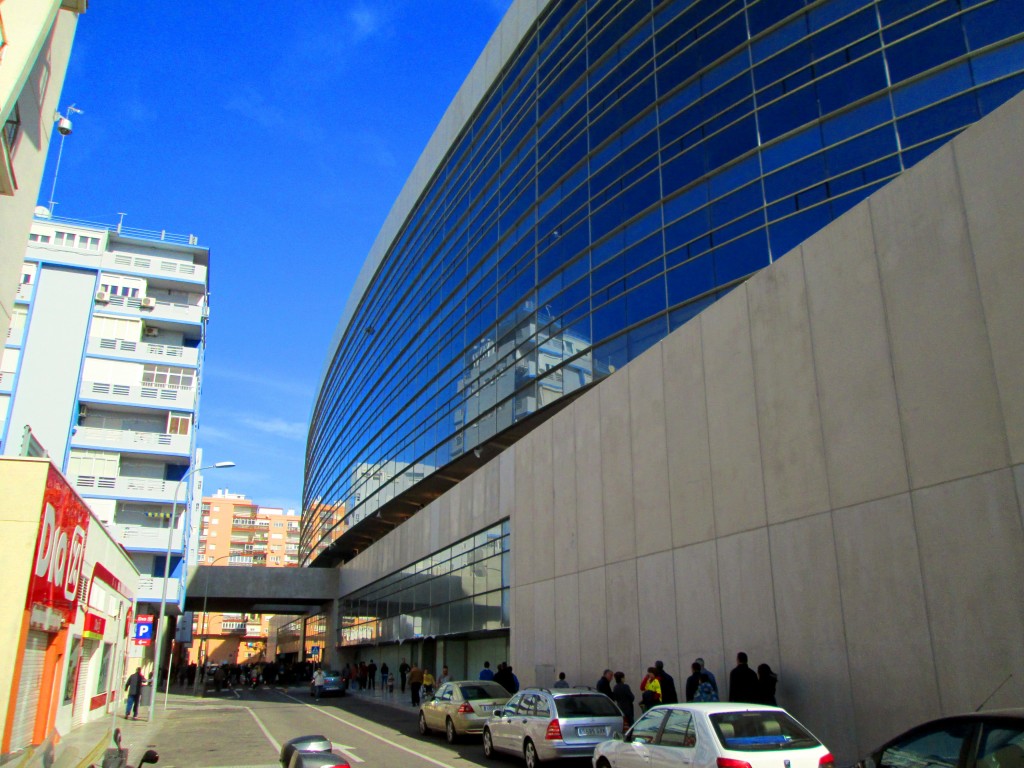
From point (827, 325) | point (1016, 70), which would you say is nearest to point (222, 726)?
point (827, 325)

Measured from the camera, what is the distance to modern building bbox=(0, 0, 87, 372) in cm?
1161

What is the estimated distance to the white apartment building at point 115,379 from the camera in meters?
42.6

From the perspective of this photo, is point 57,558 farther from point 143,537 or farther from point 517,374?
point 143,537

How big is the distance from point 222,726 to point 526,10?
31.3 meters

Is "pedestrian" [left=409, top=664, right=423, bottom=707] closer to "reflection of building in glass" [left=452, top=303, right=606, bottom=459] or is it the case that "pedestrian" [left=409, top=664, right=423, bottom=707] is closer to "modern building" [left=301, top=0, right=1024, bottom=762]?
"modern building" [left=301, top=0, right=1024, bottom=762]

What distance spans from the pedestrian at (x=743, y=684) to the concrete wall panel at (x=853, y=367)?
117 inches

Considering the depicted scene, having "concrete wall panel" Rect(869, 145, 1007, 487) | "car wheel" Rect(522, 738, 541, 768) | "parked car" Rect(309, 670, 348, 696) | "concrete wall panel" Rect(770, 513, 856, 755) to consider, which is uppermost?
"concrete wall panel" Rect(869, 145, 1007, 487)

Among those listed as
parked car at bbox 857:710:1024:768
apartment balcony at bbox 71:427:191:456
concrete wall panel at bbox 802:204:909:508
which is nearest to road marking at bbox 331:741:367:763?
concrete wall panel at bbox 802:204:909:508

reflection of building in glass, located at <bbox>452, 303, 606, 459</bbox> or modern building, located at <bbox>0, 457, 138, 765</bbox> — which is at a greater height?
reflection of building in glass, located at <bbox>452, 303, 606, 459</bbox>

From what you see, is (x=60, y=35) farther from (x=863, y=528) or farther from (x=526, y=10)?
(x=526, y=10)

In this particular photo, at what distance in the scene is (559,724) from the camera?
13.2 metres

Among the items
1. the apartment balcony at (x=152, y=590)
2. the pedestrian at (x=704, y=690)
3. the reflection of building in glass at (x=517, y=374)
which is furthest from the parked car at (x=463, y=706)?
the apartment balcony at (x=152, y=590)

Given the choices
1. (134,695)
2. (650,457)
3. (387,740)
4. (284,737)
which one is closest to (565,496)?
(650,457)

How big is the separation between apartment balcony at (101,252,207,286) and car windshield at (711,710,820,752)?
155ft
